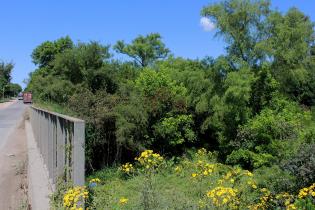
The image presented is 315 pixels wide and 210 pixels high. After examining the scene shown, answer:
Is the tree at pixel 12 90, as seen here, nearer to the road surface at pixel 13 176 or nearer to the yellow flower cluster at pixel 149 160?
the road surface at pixel 13 176

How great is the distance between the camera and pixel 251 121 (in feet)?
73.7

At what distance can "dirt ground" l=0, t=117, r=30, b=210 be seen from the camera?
395 inches

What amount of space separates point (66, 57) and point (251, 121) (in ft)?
34.4

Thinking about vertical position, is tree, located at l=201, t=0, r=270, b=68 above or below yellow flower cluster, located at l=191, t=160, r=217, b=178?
above

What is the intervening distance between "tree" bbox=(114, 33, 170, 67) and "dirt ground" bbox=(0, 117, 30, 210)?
162 feet

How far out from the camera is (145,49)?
6825cm

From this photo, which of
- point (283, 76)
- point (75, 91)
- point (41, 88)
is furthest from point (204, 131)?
point (41, 88)

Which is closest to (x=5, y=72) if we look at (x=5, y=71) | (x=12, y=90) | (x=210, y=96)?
(x=5, y=71)

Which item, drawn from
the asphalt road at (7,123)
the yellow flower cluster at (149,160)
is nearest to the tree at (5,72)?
the asphalt road at (7,123)

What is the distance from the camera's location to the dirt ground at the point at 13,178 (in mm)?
10023

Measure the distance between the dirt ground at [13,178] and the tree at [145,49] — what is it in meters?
49.3

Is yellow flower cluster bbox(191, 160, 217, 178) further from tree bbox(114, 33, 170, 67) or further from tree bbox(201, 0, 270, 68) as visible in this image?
tree bbox(114, 33, 170, 67)

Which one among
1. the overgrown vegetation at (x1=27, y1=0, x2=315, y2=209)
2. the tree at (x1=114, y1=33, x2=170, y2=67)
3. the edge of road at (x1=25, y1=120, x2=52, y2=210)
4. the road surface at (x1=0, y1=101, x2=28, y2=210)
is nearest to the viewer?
the edge of road at (x1=25, y1=120, x2=52, y2=210)

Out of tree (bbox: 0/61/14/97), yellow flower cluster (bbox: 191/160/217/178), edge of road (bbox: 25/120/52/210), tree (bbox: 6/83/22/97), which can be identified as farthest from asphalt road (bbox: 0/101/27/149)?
Answer: tree (bbox: 6/83/22/97)
